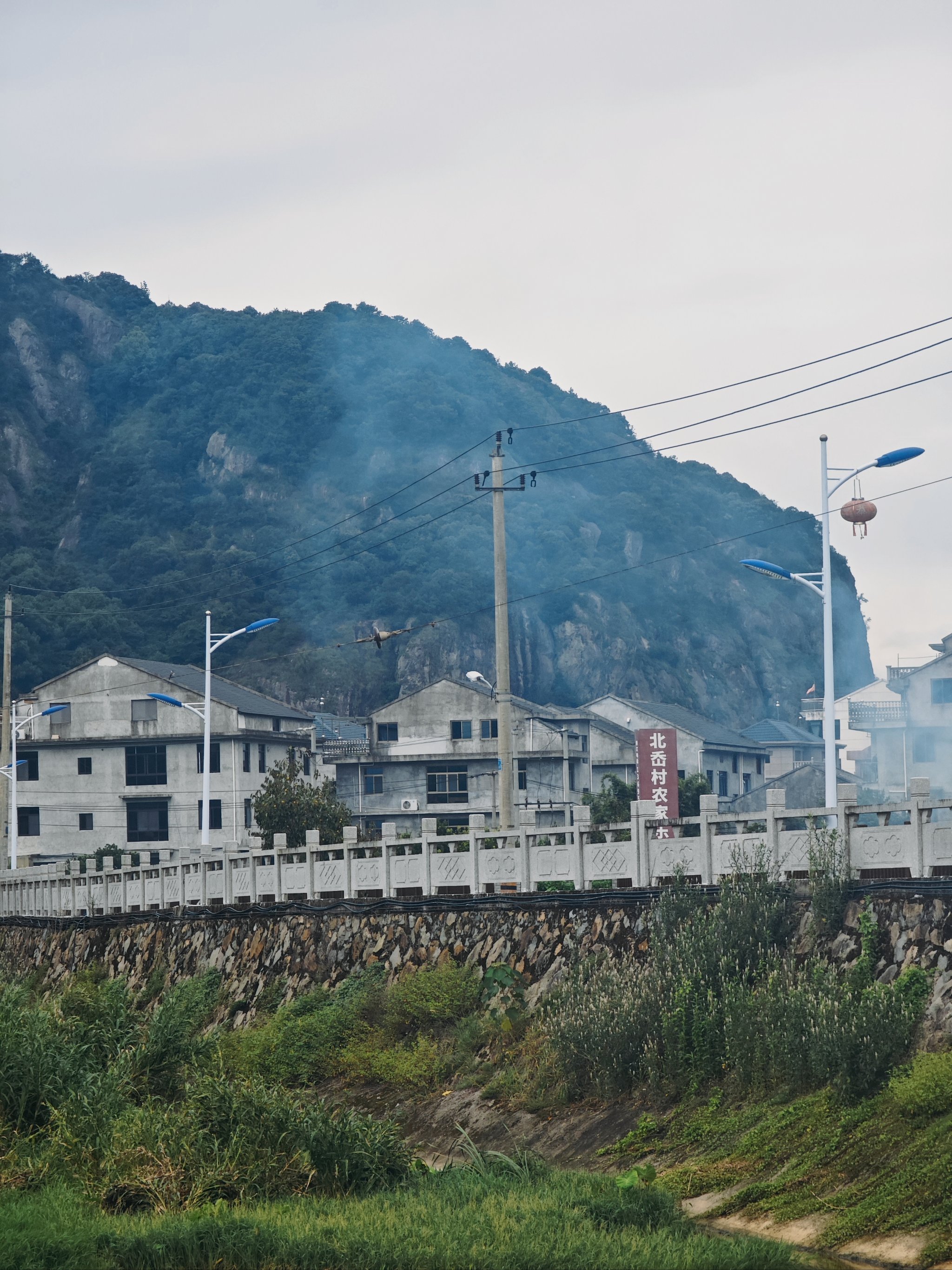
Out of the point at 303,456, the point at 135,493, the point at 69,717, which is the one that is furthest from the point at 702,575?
the point at 69,717

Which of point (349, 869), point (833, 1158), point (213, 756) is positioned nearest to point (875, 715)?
point (213, 756)

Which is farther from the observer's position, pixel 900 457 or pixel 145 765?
pixel 145 765

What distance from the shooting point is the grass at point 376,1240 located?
1436 cm

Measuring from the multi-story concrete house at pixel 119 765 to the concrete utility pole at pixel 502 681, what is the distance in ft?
146

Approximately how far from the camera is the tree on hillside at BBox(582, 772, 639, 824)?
60688 mm

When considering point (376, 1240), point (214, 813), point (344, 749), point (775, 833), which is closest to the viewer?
point (376, 1240)

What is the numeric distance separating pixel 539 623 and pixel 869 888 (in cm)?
13253

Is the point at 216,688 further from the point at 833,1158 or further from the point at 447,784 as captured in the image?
the point at 833,1158

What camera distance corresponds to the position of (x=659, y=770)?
52.2 meters

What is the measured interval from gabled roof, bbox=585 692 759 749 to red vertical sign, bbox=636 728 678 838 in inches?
1163

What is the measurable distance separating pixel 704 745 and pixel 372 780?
17541mm

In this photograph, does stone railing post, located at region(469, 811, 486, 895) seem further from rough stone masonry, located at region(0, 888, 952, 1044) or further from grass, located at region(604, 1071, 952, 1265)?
grass, located at region(604, 1071, 952, 1265)

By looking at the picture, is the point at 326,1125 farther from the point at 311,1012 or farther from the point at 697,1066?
the point at 311,1012

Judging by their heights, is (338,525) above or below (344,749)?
above
